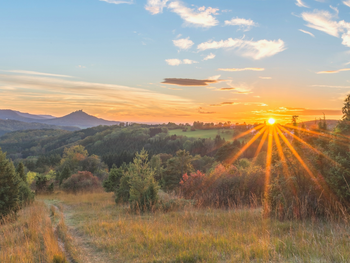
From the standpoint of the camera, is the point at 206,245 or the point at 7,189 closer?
the point at 206,245

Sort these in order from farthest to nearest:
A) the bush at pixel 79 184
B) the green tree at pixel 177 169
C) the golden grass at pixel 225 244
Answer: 1. the bush at pixel 79 184
2. the green tree at pixel 177 169
3. the golden grass at pixel 225 244

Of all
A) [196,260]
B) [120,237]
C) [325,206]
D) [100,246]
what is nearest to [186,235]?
[196,260]

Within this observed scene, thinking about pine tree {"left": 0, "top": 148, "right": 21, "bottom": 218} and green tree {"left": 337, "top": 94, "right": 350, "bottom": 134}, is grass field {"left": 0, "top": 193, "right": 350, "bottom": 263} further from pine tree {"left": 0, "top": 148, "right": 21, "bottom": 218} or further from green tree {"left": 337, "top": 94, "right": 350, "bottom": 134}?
pine tree {"left": 0, "top": 148, "right": 21, "bottom": 218}

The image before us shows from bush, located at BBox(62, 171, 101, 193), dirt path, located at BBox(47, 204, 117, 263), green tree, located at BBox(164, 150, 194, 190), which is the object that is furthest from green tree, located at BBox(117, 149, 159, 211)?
bush, located at BBox(62, 171, 101, 193)

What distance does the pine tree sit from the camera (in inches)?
431

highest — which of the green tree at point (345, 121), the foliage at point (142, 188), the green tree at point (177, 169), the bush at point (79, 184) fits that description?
the green tree at point (345, 121)

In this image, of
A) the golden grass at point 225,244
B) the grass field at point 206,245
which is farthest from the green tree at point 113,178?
the golden grass at point 225,244

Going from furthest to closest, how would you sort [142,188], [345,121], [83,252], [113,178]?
[113,178]
[142,188]
[345,121]
[83,252]

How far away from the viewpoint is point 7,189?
11227 mm

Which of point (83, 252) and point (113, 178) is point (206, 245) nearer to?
point (83, 252)

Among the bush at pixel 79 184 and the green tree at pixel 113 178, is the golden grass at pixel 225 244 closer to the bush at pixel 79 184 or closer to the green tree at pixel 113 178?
the green tree at pixel 113 178

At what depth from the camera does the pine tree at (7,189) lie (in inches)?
431

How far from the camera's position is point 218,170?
19391mm

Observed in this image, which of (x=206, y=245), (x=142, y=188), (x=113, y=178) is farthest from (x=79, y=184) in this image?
(x=206, y=245)
